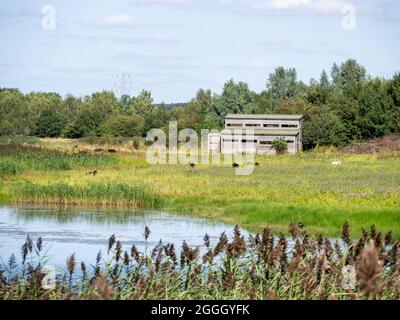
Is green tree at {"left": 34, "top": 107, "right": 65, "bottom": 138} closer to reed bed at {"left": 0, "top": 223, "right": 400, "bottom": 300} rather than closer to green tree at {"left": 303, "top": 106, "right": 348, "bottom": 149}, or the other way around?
green tree at {"left": 303, "top": 106, "right": 348, "bottom": 149}

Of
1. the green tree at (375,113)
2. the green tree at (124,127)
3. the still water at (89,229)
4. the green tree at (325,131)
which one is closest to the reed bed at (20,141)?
the green tree at (124,127)

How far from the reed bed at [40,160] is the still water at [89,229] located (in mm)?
10400

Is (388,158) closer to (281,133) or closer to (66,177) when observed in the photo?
(281,133)

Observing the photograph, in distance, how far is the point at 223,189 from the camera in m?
38.4

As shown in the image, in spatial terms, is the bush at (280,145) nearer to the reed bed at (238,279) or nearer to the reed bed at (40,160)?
the reed bed at (40,160)

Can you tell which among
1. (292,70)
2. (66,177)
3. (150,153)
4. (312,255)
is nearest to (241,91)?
(292,70)

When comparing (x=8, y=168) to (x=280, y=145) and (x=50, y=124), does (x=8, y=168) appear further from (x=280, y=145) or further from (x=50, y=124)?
(x=50, y=124)

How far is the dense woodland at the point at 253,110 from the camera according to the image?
77.1 meters

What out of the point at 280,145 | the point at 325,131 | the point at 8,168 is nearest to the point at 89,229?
the point at 8,168

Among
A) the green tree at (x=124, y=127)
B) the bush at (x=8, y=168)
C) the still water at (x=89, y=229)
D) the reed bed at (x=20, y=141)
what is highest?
the green tree at (x=124, y=127)

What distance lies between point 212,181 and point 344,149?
108 feet

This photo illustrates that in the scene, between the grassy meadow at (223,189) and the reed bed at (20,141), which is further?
the reed bed at (20,141)

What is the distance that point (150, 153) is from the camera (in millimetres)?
63969

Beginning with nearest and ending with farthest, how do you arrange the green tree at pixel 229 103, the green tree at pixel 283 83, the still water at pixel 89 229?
the still water at pixel 89 229 < the green tree at pixel 229 103 < the green tree at pixel 283 83
